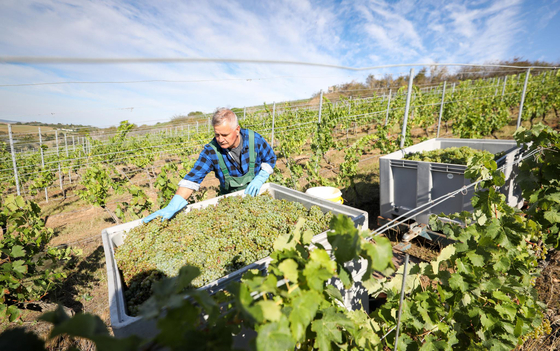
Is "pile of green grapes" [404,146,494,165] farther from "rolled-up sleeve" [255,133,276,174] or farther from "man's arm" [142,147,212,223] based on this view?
"man's arm" [142,147,212,223]

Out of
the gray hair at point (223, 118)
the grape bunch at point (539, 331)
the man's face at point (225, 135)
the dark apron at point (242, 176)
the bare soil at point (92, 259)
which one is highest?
the gray hair at point (223, 118)

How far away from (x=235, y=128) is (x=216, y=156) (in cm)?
43

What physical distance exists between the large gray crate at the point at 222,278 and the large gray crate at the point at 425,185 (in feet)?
4.58

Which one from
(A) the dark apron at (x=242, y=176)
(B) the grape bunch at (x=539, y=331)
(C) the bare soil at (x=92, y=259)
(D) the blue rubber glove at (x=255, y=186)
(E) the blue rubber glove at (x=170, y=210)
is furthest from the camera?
A: (A) the dark apron at (x=242, y=176)

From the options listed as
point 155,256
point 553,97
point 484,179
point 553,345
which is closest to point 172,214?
point 155,256

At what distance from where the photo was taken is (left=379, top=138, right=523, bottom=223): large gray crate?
3121 mm

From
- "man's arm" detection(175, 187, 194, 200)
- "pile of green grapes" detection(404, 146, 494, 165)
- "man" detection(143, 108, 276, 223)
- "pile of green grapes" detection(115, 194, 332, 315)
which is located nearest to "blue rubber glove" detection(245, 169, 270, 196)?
"man" detection(143, 108, 276, 223)

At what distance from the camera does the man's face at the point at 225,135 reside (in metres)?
2.65

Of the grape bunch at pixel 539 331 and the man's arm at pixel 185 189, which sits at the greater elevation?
the man's arm at pixel 185 189

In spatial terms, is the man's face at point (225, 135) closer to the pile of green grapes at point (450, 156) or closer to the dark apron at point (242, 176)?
the dark apron at point (242, 176)

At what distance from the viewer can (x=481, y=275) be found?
5.42 feet

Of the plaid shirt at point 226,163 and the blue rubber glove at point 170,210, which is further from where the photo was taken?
the plaid shirt at point 226,163

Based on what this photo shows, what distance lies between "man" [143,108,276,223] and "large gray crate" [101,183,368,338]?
0.38 meters

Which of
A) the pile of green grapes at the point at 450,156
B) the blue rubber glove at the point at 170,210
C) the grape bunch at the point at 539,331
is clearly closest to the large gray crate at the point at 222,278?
the blue rubber glove at the point at 170,210
